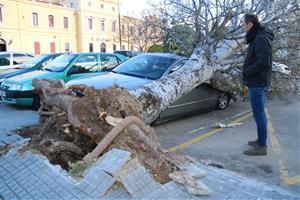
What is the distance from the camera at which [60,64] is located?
8.63 m

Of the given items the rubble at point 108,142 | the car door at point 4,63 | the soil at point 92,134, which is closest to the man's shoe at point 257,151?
the rubble at point 108,142

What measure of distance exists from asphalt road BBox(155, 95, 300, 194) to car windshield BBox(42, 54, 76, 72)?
347 cm

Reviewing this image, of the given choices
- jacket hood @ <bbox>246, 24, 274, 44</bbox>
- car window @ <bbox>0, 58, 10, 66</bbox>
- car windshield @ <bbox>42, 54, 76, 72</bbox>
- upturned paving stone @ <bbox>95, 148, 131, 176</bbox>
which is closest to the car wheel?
jacket hood @ <bbox>246, 24, 274, 44</bbox>

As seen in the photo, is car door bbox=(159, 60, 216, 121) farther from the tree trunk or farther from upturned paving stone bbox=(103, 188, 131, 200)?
upturned paving stone bbox=(103, 188, 131, 200)

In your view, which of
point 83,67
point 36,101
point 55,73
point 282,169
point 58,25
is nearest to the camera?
point 282,169

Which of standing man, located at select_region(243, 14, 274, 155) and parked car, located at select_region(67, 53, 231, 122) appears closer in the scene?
standing man, located at select_region(243, 14, 274, 155)

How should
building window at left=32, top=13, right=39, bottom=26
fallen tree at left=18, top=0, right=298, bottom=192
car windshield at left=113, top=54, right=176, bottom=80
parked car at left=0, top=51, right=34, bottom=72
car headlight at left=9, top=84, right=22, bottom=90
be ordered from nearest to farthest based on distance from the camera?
fallen tree at left=18, top=0, right=298, bottom=192 < car windshield at left=113, top=54, right=176, bottom=80 < car headlight at left=9, top=84, right=22, bottom=90 < parked car at left=0, top=51, right=34, bottom=72 < building window at left=32, top=13, right=39, bottom=26

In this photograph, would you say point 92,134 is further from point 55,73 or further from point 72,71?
point 72,71

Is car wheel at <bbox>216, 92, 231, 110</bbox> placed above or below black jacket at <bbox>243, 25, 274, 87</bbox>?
below

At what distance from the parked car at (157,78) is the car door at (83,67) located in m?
1.57

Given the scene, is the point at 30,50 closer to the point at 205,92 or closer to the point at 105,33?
the point at 105,33

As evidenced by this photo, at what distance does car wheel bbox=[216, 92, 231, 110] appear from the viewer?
8210 millimetres

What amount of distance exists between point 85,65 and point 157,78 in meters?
3.12

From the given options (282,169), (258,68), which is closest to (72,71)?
(258,68)
